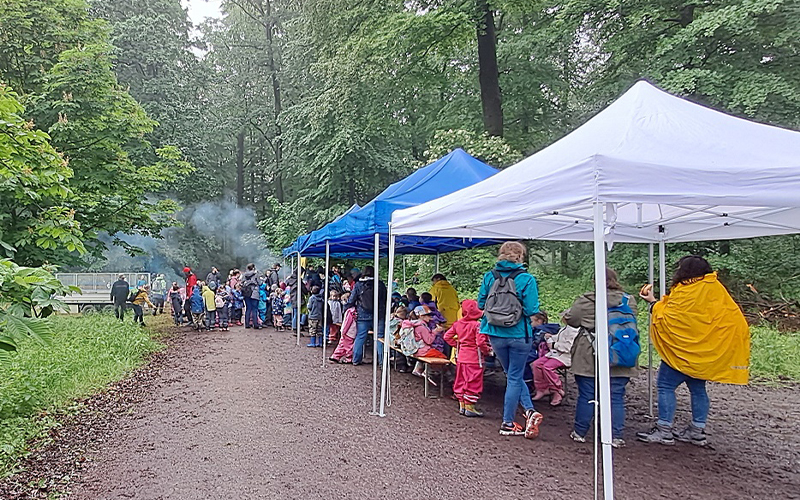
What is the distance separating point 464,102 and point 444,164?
11.2 m

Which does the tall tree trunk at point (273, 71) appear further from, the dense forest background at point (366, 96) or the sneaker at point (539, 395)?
the sneaker at point (539, 395)

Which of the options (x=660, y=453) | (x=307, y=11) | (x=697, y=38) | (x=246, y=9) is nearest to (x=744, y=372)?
(x=660, y=453)

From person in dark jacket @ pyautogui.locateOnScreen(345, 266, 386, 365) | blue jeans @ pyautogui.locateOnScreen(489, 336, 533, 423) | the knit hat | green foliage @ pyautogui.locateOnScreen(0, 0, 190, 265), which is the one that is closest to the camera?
blue jeans @ pyautogui.locateOnScreen(489, 336, 533, 423)

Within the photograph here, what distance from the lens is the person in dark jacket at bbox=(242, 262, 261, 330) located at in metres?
14.8

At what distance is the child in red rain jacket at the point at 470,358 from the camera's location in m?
5.71

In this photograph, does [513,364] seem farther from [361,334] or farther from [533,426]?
[361,334]

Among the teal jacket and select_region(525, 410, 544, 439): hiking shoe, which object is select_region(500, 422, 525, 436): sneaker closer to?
select_region(525, 410, 544, 439): hiking shoe

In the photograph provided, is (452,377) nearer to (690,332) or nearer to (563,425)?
(563,425)

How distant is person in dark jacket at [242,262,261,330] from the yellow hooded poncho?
11968 mm

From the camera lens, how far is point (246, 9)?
105 ft

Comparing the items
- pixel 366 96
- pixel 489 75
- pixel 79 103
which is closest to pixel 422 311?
pixel 79 103

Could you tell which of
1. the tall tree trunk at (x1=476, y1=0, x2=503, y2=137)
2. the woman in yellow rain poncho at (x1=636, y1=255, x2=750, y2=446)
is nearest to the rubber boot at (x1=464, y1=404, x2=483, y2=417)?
the woman in yellow rain poncho at (x1=636, y1=255, x2=750, y2=446)

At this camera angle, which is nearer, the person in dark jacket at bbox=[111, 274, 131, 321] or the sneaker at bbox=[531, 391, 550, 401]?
the sneaker at bbox=[531, 391, 550, 401]

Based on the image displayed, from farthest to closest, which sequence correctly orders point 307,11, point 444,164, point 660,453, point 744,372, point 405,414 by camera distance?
1. point 307,11
2. point 444,164
3. point 405,414
4. point 660,453
5. point 744,372
